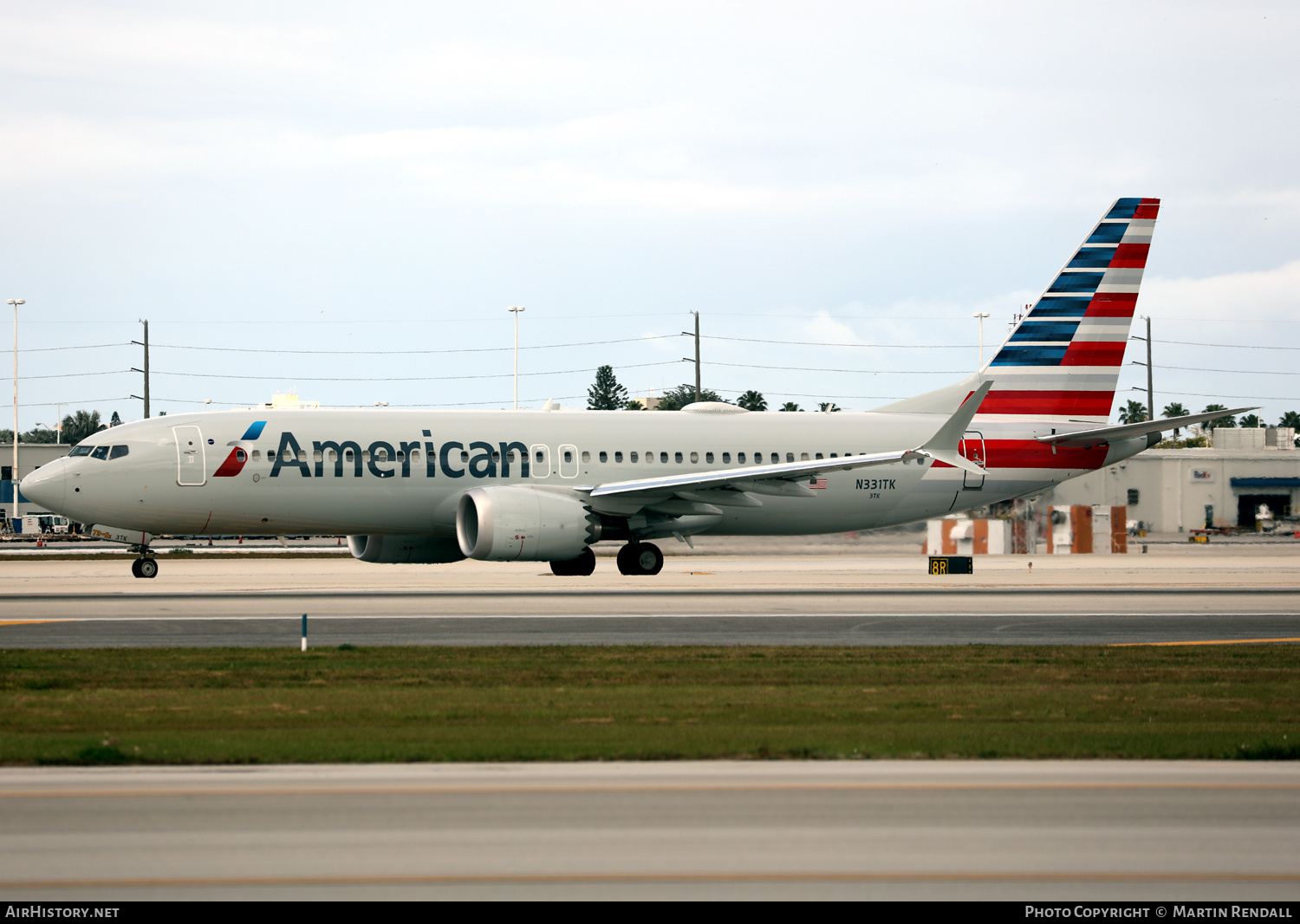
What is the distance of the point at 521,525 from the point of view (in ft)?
104

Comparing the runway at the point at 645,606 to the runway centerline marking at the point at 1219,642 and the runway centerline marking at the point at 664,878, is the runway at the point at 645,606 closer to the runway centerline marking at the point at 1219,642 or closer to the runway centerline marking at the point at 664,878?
the runway centerline marking at the point at 1219,642

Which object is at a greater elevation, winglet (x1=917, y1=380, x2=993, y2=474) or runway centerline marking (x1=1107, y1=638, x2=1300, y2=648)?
winglet (x1=917, y1=380, x2=993, y2=474)

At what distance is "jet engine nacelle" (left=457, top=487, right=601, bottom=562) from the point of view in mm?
31547

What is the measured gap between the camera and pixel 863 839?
7.83 metres

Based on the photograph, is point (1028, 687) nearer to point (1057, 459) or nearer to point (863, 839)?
point (863, 839)

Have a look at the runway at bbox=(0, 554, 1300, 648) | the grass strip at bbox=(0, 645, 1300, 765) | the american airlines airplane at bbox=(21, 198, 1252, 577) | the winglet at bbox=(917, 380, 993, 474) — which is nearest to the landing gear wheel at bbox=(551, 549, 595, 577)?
the american airlines airplane at bbox=(21, 198, 1252, 577)

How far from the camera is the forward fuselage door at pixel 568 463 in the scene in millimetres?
34969

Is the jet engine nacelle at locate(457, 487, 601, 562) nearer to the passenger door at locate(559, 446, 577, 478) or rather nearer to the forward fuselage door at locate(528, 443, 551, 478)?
the forward fuselage door at locate(528, 443, 551, 478)

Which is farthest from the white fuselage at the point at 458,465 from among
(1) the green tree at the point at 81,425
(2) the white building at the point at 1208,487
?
(1) the green tree at the point at 81,425

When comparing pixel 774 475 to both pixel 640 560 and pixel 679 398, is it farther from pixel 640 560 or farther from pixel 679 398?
pixel 679 398

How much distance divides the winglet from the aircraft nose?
2142cm

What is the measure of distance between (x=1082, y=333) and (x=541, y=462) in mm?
17869

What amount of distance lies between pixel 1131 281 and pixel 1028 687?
2869 centimetres
